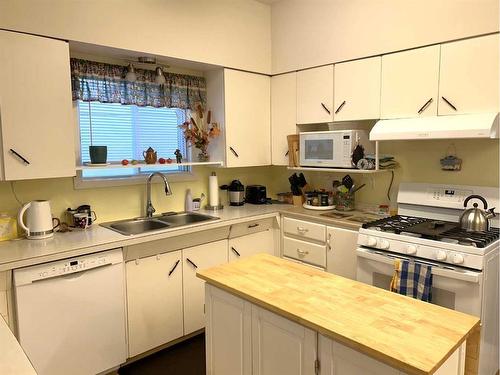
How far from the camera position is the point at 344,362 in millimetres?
1399

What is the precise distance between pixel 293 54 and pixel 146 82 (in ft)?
4.37

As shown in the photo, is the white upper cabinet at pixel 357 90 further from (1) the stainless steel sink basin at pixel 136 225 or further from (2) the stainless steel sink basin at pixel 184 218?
(1) the stainless steel sink basin at pixel 136 225

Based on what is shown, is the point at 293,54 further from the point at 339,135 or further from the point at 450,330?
the point at 450,330

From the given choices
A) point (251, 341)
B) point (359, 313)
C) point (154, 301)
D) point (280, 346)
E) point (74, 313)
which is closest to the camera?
point (359, 313)

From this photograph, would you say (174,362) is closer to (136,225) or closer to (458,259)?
(136,225)

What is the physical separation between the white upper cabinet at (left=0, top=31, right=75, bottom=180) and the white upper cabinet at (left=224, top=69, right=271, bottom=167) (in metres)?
1.36

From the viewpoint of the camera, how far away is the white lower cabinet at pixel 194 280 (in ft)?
9.59

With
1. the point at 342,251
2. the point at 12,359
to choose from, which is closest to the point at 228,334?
the point at 12,359

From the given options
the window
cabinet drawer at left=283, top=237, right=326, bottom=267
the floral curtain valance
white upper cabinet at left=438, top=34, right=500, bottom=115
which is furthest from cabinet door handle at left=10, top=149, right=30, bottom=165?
white upper cabinet at left=438, top=34, right=500, bottom=115

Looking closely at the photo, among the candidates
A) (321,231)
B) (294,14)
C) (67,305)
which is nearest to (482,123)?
(321,231)

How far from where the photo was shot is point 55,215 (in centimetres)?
279

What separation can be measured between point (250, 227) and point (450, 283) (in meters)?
1.61

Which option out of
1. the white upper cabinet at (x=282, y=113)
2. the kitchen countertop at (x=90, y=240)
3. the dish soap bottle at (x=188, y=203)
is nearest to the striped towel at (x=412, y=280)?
the kitchen countertop at (x=90, y=240)

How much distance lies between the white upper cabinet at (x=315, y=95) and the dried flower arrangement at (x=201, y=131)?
2.61ft
